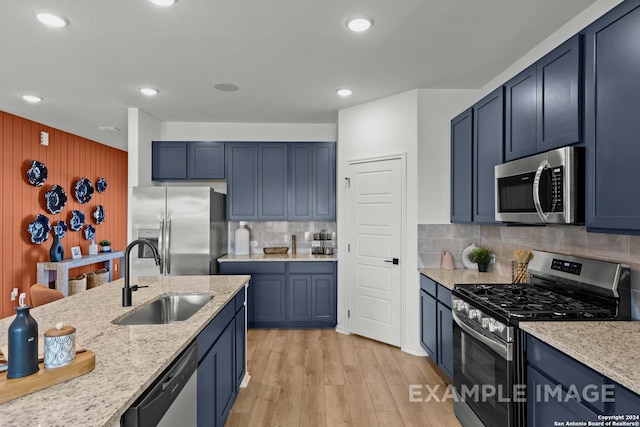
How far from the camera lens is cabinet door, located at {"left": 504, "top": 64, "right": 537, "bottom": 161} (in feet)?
7.48

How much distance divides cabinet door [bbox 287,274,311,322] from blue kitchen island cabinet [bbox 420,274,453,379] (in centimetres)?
148

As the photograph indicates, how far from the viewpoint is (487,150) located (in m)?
2.87

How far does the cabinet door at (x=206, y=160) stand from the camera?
480 centimetres

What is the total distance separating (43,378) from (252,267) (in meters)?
3.43

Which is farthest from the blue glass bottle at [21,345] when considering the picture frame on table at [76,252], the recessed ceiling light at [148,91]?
the picture frame on table at [76,252]

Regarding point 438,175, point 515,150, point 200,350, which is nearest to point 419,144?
point 438,175

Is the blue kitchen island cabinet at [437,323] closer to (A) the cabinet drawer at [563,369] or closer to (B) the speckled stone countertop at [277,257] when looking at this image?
(A) the cabinet drawer at [563,369]

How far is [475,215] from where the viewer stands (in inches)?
122

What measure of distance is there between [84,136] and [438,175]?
17.6 ft

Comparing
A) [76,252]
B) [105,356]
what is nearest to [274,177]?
[76,252]

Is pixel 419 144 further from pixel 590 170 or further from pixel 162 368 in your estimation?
pixel 162 368

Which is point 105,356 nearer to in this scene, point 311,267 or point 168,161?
point 311,267

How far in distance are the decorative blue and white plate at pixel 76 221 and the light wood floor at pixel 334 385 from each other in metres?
3.41

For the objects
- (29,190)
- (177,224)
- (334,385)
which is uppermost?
(29,190)
